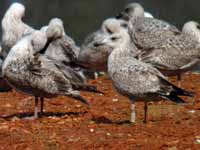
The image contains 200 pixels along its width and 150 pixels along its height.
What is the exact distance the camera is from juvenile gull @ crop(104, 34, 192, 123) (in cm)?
1030

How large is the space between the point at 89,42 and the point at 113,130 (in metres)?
5.08

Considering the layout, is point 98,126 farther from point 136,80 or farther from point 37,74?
point 37,74

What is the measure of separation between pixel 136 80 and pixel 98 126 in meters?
0.64

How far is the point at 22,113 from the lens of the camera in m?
11.7

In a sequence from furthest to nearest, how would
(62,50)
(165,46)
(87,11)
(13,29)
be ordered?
(87,11) < (13,29) < (62,50) < (165,46)

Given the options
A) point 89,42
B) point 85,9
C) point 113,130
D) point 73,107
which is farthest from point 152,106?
point 85,9

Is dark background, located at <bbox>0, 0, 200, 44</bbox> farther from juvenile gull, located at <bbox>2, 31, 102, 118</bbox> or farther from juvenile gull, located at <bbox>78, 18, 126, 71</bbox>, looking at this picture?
juvenile gull, located at <bbox>2, 31, 102, 118</bbox>

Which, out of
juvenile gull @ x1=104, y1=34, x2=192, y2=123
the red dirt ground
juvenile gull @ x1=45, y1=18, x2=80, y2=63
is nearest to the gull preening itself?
juvenile gull @ x1=45, y1=18, x2=80, y2=63

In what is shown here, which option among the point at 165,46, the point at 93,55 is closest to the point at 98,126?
the point at 165,46

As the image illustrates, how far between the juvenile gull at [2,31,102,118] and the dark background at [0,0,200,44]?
12518 mm

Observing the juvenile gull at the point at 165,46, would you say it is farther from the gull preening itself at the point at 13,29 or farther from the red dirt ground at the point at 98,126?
the gull preening itself at the point at 13,29

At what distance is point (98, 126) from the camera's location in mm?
10328

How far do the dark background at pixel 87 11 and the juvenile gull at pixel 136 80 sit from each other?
13.2m

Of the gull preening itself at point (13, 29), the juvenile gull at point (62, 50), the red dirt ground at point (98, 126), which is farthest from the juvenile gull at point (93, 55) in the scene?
the red dirt ground at point (98, 126)
